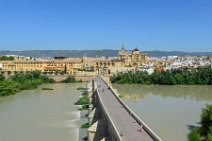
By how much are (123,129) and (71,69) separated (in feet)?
165

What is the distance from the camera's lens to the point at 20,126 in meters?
17.6

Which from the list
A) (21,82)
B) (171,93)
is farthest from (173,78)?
(21,82)

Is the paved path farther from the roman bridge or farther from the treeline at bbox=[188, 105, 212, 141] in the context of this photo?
the treeline at bbox=[188, 105, 212, 141]

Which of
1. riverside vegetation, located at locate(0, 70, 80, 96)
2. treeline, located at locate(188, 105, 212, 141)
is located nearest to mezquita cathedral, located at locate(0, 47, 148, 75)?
riverside vegetation, located at locate(0, 70, 80, 96)

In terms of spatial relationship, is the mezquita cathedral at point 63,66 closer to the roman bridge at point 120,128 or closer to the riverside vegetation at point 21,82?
the riverside vegetation at point 21,82

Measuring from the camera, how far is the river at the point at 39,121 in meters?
15.5

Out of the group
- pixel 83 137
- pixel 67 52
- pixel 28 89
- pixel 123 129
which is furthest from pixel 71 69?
pixel 67 52

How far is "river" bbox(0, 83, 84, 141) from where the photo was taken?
15453mm

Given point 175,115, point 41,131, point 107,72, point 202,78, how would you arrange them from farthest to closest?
point 107,72
point 202,78
point 175,115
point 41,131

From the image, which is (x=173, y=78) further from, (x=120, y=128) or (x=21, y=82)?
(x=120, y=128)

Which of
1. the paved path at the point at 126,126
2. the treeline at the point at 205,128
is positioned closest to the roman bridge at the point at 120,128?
the paved path at the point at 126,126

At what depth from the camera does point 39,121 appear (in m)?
19.0

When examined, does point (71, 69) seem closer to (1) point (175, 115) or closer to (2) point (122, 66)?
(2) point (122, 66)

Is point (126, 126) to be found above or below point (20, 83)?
above
